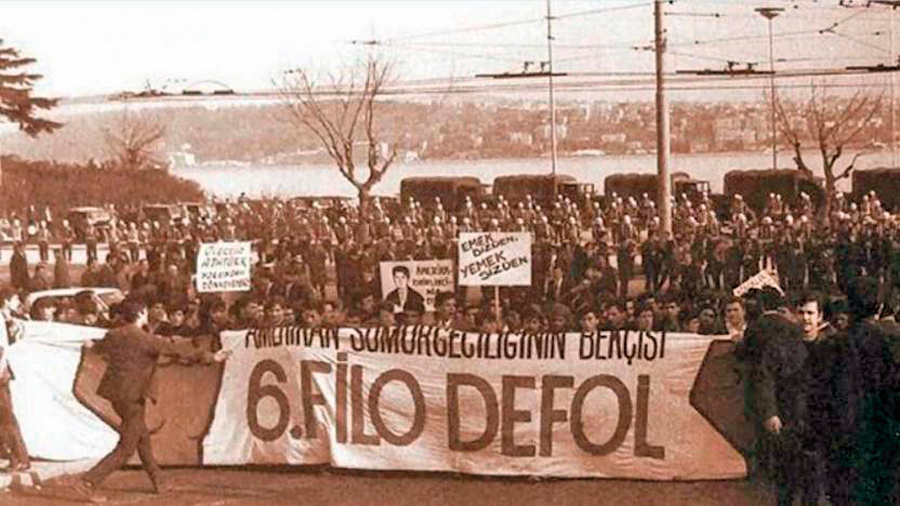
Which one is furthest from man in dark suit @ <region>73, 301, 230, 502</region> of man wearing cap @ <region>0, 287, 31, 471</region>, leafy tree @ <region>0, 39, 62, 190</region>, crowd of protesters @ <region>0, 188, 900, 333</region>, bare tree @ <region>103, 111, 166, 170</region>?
bare tree @ <region>103, 111, 166, 170</region>

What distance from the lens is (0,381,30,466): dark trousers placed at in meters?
9.25

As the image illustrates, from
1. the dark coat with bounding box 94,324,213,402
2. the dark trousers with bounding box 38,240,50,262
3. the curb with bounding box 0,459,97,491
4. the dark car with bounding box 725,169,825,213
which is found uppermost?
the dark car with bounding box 725,169,825,213

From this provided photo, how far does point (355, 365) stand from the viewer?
29.1ft

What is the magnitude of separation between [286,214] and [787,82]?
196 inches

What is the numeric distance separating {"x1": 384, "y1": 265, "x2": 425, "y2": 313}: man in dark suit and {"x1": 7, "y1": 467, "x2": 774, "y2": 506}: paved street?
1691mm

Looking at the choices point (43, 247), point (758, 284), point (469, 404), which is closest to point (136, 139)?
point (43, 247)

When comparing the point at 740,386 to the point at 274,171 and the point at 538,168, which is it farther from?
the point at 274,171

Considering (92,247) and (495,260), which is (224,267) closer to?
(495,260)

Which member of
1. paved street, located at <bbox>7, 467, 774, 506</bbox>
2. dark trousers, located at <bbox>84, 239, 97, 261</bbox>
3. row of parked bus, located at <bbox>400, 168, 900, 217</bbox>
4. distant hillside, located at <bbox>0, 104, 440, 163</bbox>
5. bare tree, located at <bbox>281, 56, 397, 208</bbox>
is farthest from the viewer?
dark trousers, located at <bbox>84, 239, 97, 261</bbox>

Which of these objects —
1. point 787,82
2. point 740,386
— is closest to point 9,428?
point 740,386

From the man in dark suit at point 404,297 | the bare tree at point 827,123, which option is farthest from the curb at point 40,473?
the bare tree at point 827,123

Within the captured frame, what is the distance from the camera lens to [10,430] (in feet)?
30.3

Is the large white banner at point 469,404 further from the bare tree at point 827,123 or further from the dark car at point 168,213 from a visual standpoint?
the dark car at point 168,213

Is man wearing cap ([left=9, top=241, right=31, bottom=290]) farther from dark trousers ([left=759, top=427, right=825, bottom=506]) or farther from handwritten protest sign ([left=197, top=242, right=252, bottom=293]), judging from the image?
dark trousers ([left=759, top=427, right=825, bottom=506])
